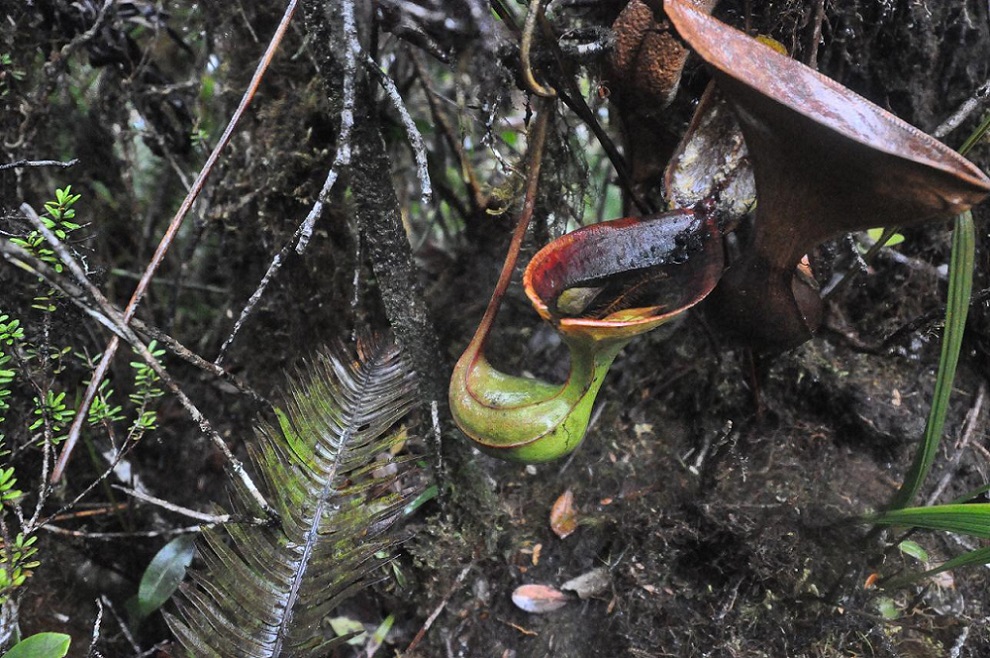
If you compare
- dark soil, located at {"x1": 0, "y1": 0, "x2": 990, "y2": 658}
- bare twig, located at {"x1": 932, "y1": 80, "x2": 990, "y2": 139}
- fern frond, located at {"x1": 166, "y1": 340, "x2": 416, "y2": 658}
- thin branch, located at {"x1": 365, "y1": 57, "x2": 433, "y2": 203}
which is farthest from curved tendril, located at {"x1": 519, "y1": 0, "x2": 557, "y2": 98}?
bare twig, located at {"x1": 932, "y1": 80, "x2": 990, "y2": 139}

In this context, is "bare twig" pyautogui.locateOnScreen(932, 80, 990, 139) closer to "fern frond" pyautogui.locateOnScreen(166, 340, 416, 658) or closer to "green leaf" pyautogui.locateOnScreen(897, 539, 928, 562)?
"green leaf" pyautogui.locateOnScreen(897, 539, 928, 562)

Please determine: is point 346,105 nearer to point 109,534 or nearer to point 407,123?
point 407,123

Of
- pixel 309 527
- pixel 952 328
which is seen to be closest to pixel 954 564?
pixel 952 328

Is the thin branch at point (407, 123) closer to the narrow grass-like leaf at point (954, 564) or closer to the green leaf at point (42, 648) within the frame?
the green leaf at point (42, 648)

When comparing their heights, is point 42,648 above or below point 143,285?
below

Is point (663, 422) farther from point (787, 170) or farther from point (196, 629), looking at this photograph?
point (196, 629)

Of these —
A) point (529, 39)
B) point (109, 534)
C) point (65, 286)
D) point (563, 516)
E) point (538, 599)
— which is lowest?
point (538, 599)
